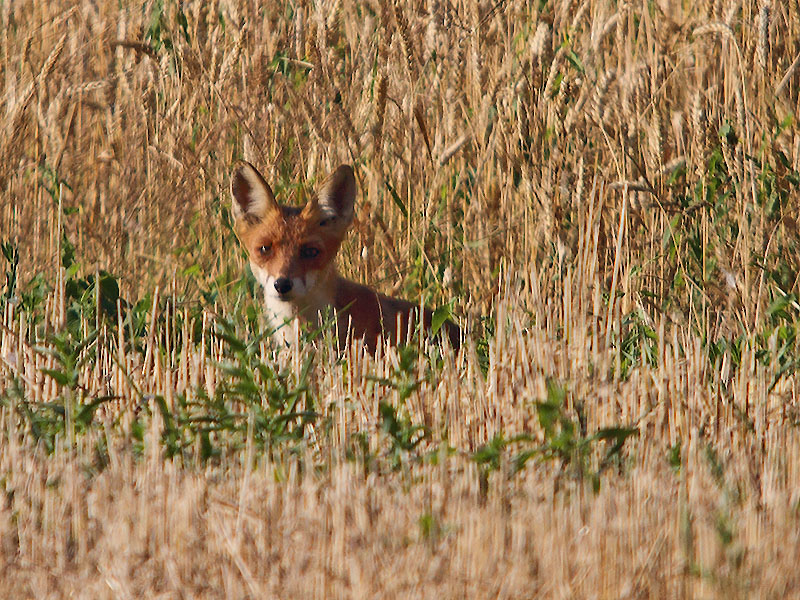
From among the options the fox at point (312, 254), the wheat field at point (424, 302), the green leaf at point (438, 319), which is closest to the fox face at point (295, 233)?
the fox at point (312, 254)

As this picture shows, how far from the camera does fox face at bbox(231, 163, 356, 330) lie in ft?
16.4

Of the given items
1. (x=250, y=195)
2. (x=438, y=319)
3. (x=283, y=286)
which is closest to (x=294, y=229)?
(x=250, y=195)

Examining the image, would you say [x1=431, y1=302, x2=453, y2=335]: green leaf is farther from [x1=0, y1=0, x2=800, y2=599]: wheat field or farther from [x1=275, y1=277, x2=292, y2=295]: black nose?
[x1=275, y1=277, x2=292, y2=295]: black nose

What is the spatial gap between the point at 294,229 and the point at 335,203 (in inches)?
9.0

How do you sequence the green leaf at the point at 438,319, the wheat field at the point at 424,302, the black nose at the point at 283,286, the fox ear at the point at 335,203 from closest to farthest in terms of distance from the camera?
the wheat field at the point at 424,302
the green leaf at the point at 438,319
the black nose at the point at 283,286
the fox ear at the point at 335,203

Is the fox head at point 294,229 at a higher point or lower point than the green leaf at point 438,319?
higher

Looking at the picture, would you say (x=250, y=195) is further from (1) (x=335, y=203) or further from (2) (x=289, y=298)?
(2) (x=289, y=298)

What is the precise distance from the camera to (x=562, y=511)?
2.47 metres

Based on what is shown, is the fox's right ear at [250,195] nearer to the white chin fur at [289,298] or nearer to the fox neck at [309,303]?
the white chin fur at [289,298]

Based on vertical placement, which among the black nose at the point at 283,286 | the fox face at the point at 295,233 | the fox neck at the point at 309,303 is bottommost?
the fox neck at the point at 309,303

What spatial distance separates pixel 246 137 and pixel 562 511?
10.5ft

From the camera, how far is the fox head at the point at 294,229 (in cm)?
500

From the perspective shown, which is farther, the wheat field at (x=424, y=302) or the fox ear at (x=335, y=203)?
the fox ear at (x=335, y=203)

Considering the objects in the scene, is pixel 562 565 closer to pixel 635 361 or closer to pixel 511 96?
pixel 635 361
